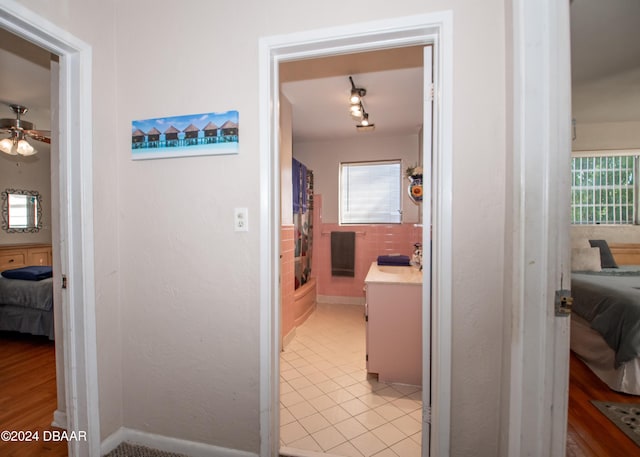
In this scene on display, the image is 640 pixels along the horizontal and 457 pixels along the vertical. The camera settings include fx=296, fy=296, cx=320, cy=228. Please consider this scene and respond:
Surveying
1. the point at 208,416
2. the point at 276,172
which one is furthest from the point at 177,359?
the point at 276,172

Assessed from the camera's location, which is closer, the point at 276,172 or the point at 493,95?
the point at 493,95

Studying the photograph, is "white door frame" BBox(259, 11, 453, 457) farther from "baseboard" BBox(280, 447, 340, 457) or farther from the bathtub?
the bathtub

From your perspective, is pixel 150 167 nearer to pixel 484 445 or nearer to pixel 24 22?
pixel 24 22

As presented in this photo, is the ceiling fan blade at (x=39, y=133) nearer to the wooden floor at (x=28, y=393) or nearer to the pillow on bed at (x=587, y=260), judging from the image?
the wooden floor at (x=28, y=393)

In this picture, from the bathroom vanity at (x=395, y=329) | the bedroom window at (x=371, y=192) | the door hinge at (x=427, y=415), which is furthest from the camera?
the bedroom window at (x=371, y=192)

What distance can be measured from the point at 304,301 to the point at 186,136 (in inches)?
108

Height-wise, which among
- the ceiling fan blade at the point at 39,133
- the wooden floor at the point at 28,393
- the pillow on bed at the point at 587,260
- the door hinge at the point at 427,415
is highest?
the ceiling fan blade at the point at 39,133

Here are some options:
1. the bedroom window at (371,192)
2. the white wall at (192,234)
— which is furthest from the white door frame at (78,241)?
the bedroom window at (371,192)

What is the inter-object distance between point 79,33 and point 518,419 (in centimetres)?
237

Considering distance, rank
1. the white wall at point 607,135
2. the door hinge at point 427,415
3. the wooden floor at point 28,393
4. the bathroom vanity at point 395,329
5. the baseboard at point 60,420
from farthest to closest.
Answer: the white wall at point 607,135
the bathroom vanity at point 395,329
the baseboard at point 60,420
the wooden floor at point 28,393
the door hinge at point 427,415

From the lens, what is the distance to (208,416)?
146 cm

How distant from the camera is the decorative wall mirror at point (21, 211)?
437 cm

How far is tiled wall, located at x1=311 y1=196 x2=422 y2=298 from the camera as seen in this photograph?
4281 mm

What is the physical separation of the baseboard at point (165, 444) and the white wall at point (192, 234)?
0.03m
